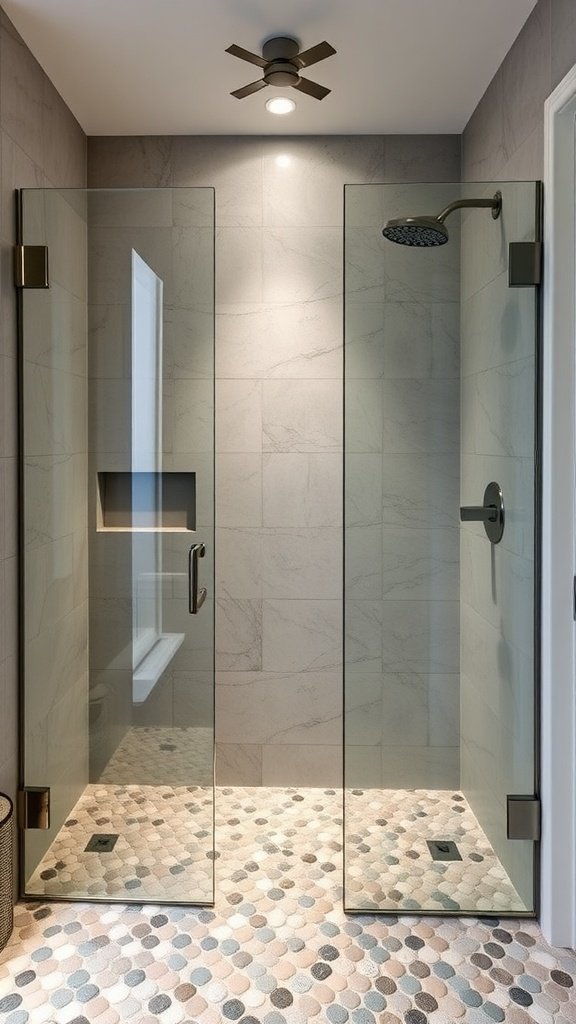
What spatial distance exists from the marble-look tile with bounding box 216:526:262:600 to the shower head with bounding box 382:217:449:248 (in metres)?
1.30

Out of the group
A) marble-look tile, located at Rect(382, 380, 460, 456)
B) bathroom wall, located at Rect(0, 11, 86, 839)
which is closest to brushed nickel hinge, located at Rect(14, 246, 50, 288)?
bathroom wall, located at Rect(0, 11, 86, 839)

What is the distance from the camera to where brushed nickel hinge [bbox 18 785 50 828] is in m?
2.12

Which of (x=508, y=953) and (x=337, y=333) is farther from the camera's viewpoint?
(x=337, y=333)

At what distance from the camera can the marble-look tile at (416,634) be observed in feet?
6.61

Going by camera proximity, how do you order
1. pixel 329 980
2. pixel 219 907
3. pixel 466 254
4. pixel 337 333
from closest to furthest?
1. pixel 329 980
2. pixel 466 254
3. pixel 219 907
4. pixel 337 333

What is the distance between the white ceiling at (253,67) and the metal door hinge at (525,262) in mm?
658

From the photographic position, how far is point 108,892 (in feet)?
6.95

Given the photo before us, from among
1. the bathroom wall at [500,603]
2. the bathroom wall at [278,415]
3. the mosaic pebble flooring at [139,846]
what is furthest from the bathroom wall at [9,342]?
the bathroom wall at [500,603]

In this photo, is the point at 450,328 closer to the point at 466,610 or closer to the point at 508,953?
the point at 466,610

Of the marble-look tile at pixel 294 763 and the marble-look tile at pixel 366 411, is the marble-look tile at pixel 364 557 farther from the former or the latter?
the marble-look tile at pixel 294 763

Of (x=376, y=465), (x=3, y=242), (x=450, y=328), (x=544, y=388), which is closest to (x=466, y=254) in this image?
(x=450, y=328)

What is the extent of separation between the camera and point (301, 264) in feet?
9.29

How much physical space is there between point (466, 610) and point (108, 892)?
129cm

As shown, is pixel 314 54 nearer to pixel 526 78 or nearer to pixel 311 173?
pixel 526 78
